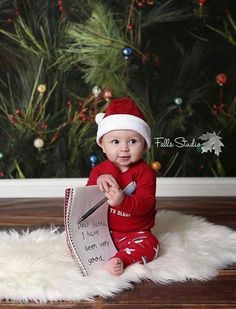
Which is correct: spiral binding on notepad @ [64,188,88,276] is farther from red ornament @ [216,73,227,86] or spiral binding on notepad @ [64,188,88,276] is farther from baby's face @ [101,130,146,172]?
red ornament @ [216,73,227,86]

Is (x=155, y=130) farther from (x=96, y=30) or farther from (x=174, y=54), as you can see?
(x=96, y=30)

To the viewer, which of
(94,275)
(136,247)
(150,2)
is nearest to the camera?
(94,275)

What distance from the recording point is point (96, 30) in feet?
7.78

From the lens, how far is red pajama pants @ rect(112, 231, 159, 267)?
134 centimetres

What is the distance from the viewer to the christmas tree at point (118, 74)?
237cm

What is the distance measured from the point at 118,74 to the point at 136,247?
1211 mm

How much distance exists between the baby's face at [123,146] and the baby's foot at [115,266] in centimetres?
29

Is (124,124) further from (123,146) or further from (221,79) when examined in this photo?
(221,79)

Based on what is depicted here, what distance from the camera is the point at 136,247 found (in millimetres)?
1374

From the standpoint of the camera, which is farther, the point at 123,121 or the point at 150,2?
the point at 150,2

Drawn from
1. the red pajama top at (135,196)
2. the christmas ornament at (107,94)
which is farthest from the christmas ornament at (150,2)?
the red pajama top at (135,196)

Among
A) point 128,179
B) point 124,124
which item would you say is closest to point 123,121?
point 124,124

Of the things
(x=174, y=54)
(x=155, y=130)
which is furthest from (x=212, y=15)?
(x=155, y=130)

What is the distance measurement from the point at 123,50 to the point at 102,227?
1.21 metres
